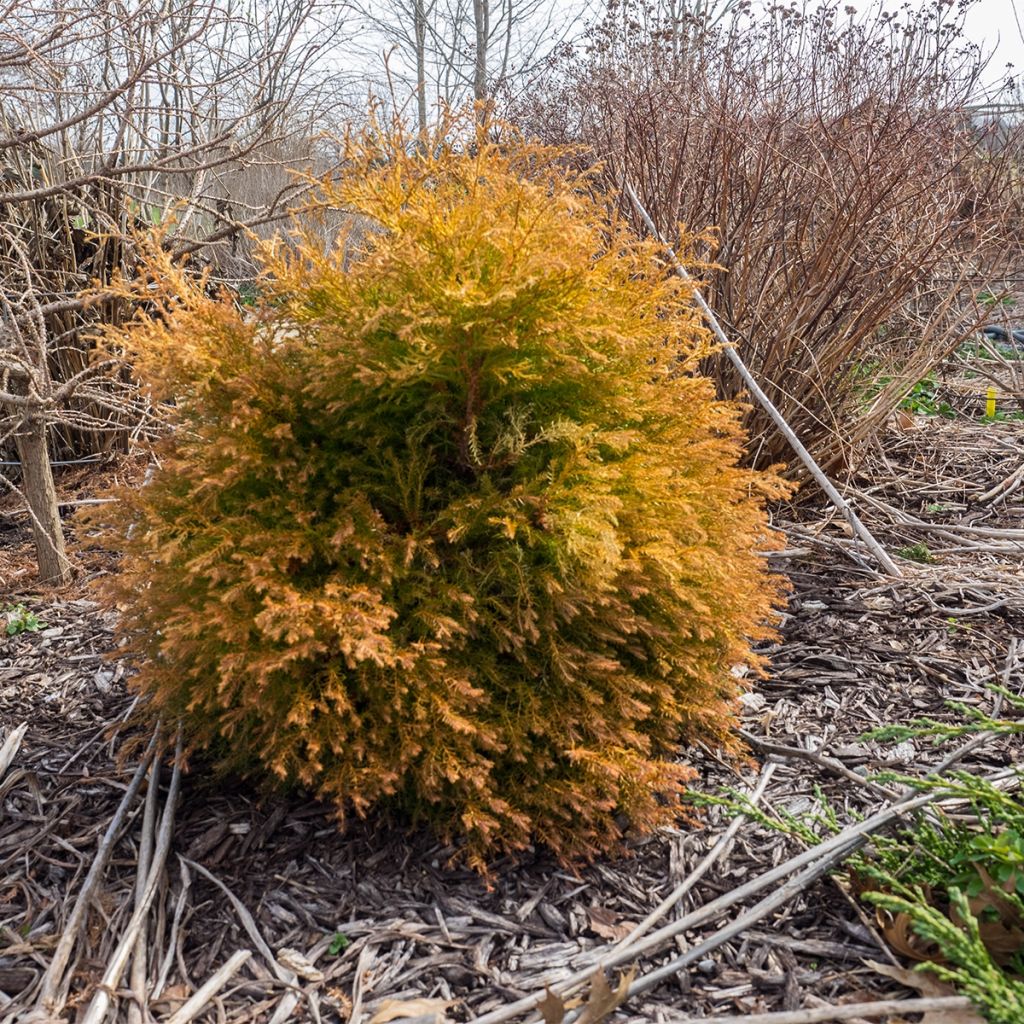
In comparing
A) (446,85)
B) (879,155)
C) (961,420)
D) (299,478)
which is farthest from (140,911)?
(446,85)

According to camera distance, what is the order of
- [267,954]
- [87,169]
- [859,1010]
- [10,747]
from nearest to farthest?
1. [859,1010]
2. [267,954]
3. [10,747]
4. [87,169]

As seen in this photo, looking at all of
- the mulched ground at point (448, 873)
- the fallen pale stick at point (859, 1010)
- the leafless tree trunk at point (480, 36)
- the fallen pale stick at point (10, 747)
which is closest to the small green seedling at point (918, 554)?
the mulched ground at point (448, 873)

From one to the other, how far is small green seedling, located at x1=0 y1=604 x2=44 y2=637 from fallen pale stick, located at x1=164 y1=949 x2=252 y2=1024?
2.04 m

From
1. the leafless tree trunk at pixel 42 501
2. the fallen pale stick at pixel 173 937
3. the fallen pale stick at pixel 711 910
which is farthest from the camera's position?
the leafless tree trunk at pixel 42 501

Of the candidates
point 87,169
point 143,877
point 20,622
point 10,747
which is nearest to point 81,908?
point 143,877

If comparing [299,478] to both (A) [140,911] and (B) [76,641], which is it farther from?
(B) [76,641]

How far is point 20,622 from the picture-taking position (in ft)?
11.0

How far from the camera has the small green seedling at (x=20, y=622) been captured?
3.31 m

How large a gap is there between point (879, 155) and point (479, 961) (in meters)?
3.35

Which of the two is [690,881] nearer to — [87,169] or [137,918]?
[137,918]

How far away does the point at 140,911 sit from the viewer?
1.90m

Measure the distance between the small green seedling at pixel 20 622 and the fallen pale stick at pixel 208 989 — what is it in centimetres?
204

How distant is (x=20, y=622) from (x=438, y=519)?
2.32m

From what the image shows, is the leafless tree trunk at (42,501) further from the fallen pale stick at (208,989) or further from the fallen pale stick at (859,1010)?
the fallen pale stick at (859,1010)
